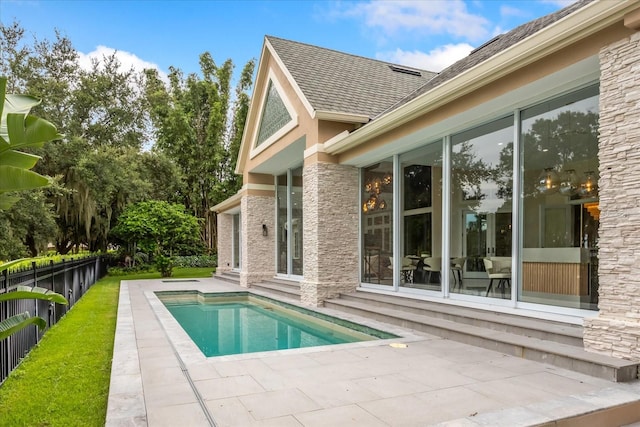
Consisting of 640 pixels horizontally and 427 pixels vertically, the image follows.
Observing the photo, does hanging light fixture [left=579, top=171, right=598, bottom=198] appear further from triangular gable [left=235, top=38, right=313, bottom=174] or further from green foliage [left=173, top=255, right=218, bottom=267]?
green foliage [left=173, top=255, right=218, bottom=267]

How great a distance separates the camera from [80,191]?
60.8ft

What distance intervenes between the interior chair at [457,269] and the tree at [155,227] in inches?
549

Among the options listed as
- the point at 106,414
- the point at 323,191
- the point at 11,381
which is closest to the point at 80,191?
the point at 323,191

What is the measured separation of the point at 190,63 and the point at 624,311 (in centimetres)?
3006

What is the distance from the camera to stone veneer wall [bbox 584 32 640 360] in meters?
4.35

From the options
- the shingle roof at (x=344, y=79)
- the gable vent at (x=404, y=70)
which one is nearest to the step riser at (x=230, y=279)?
the shingle roof at (x=344, y=79)

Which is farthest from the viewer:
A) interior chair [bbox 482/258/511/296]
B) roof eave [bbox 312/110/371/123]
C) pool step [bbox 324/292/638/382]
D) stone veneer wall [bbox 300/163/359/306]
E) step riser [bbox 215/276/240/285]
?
step riser [bbox 215/276/240/285]

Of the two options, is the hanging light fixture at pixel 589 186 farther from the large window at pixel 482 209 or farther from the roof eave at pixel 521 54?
the roof eave at pixel 521 54

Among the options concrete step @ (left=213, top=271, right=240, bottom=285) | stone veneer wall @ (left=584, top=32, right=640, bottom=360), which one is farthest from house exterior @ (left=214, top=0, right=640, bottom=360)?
concrete step @ (left=213, top=271, right=240, bottom=285)

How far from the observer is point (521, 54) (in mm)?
5188

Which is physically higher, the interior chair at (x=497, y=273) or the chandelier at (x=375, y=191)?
the chandelier at (x=375, y=191)

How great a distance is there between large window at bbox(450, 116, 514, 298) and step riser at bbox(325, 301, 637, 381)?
105 centimetres

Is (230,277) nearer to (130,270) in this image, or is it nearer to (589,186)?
(130,270)

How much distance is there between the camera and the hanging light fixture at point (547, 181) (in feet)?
19.7
